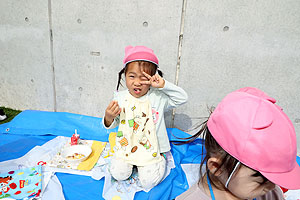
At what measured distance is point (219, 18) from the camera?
7.16 ft

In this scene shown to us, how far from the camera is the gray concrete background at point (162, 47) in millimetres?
2156

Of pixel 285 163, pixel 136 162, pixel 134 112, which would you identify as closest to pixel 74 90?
pixel 134 112

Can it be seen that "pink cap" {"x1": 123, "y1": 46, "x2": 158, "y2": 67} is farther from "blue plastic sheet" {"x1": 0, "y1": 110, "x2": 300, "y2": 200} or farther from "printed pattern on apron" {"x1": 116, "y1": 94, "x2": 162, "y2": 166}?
"blue plastic sheet" {"x1": 0, "y1": 110, "x2": 300, "y2": 200}

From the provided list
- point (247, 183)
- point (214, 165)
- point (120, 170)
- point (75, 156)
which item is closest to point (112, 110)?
point (120, 170)

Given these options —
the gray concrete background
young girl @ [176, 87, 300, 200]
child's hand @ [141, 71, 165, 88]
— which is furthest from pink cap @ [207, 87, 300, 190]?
the gray concrete background

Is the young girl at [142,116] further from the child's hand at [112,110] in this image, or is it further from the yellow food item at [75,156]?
the yellow food item at [75,156]

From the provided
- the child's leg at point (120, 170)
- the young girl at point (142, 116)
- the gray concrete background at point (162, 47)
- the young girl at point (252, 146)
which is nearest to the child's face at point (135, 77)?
the young girl at point (142, 116)

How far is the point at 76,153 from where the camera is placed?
216cm

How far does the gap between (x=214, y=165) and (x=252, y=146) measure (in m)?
0.22

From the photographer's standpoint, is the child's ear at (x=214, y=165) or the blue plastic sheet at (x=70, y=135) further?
the blue plastic sheet at (x=70, y=135)

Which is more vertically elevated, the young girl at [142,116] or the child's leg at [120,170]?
the young girl at [142,116]

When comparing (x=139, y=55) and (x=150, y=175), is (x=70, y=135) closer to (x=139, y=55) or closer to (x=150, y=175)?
(x=150, y=175)

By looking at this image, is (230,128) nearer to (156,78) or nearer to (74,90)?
(156,78)

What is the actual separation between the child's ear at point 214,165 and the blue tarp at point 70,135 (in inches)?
37.8
